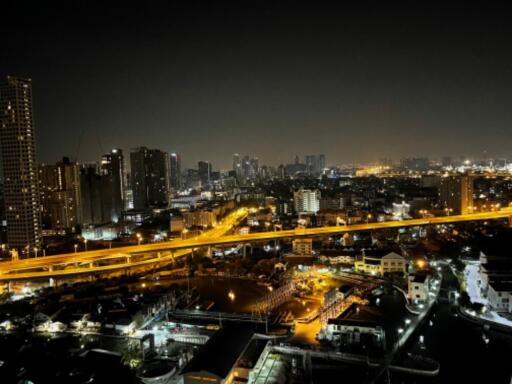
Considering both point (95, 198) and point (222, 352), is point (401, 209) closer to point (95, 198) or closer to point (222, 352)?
point (95, 198)

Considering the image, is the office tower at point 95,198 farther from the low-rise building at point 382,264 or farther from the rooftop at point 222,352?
the rooftop at point 222,352

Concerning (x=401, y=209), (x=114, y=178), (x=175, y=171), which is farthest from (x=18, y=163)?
(x=175, y=171)

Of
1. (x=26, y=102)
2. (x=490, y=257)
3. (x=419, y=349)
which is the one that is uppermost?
(x=26, y=102)

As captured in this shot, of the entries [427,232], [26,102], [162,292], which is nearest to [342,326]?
[162,292]

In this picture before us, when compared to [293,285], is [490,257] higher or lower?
higher

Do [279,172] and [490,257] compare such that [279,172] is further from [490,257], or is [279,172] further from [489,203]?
[490,257]

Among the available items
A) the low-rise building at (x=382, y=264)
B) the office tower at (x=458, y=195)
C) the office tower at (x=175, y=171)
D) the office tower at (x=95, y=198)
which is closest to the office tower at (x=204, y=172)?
the office tower at (x=175, y=171)
